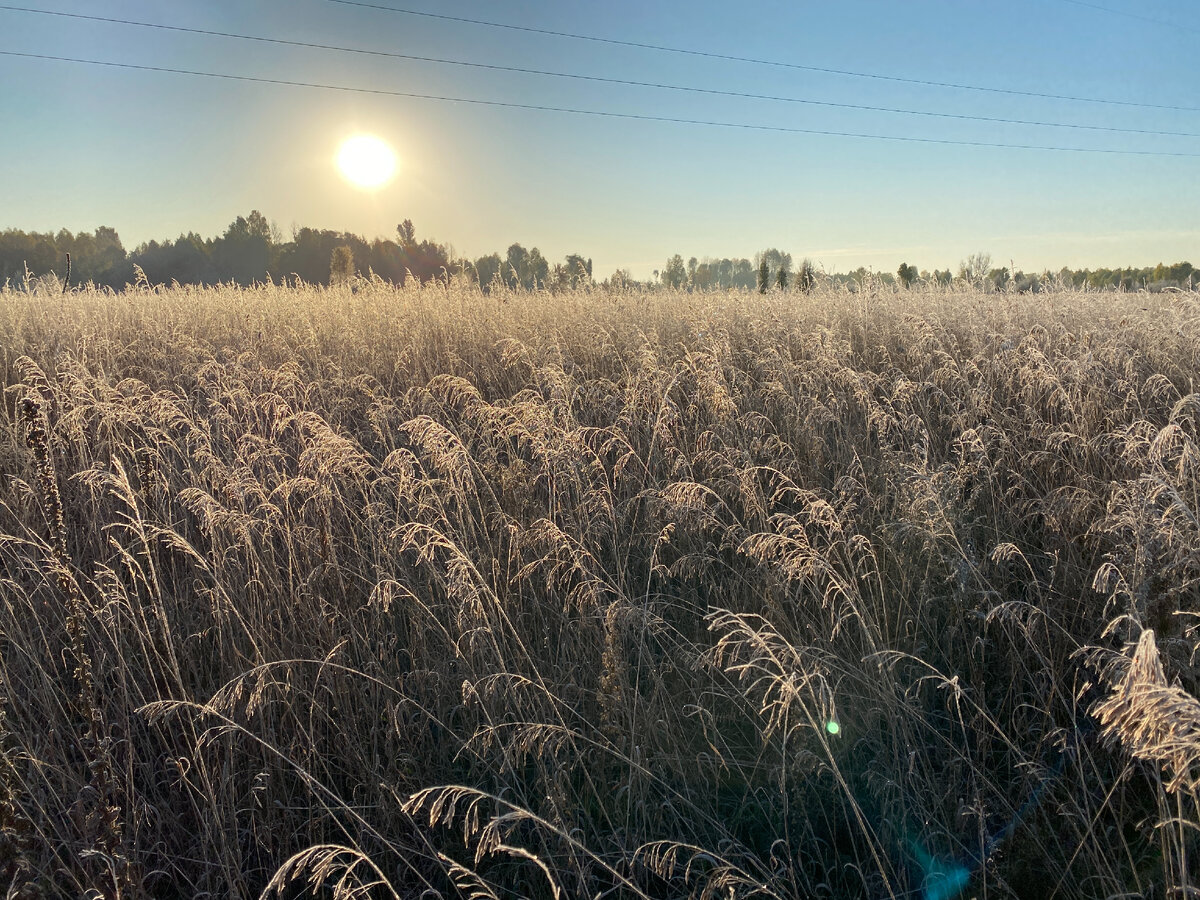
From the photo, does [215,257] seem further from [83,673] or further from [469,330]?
[83,673]

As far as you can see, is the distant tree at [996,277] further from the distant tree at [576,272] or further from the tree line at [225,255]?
the tree line at [225,255]

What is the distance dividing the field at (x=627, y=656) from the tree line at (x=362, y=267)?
198 inches

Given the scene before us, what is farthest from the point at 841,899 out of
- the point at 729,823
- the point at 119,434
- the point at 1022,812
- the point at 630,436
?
the point at 119,434

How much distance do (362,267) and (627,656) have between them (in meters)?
46.4

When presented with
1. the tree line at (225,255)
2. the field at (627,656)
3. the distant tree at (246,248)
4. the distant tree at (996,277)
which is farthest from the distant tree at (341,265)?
the distant tree at (246,248)

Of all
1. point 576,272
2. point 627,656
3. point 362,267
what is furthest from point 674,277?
point 362,267

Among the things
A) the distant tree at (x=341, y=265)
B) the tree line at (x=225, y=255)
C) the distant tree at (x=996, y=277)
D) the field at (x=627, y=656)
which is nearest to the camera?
the field at (x=627, y=656)

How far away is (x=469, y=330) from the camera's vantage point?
6836 millimetres

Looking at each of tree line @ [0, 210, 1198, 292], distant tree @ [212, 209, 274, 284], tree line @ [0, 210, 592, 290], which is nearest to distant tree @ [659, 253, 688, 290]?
tree line @ [0, 210, 1198, 292]

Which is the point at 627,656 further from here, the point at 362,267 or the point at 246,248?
the point at 246,248

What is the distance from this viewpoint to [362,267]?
44.0m

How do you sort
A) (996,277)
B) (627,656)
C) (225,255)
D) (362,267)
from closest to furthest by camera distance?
(627,656) < (996,277) < (362,267) < (225,255)

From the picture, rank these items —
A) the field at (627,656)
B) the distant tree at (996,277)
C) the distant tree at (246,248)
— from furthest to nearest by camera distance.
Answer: the distant tree at (246,248) → the distant tree at (996,277) → the field at (627,656)

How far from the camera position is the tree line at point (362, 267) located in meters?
9.62
